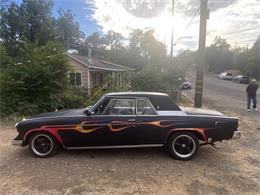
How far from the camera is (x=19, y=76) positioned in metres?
9.44

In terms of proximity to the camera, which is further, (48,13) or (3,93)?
(48,13)

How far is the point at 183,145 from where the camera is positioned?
187 inches

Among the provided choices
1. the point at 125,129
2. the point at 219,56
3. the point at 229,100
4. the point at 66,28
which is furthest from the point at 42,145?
the point at 219,56

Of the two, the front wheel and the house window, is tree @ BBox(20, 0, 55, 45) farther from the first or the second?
the front wheel

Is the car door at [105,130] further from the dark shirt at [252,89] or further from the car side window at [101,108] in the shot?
the dark shirt at [252,89]

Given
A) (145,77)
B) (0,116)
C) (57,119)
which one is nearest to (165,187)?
(57,119)

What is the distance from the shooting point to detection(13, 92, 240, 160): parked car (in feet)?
15.3

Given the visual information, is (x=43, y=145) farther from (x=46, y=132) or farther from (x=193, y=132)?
(x=193, y=132)

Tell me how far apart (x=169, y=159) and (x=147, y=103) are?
1.24m

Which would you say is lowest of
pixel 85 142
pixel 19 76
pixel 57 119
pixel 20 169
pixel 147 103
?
pixel 20 169

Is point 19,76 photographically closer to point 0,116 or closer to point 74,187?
point 0,116

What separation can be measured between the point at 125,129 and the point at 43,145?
174 cm

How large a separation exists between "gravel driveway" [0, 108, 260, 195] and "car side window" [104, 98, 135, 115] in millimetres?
949

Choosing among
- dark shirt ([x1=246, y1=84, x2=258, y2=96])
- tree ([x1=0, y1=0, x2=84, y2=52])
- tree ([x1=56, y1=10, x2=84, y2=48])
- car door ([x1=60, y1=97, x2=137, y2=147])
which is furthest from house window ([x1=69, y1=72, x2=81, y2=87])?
tree ([x1=56, y1=10, x2=84, y2=48])
